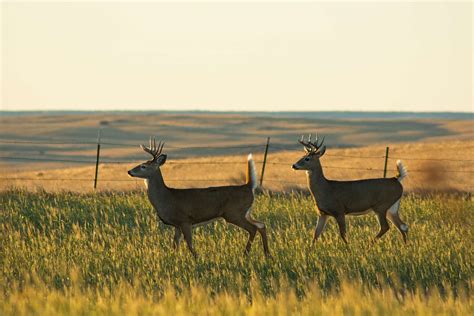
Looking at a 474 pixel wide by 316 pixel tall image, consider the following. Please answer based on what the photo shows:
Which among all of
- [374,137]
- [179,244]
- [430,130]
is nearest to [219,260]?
[179,244]

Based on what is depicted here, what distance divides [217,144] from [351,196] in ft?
256

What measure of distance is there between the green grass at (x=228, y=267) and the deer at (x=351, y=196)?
1.07ft

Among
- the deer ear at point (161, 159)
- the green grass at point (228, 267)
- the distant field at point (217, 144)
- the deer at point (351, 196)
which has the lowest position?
the distant field at point (217, 144)

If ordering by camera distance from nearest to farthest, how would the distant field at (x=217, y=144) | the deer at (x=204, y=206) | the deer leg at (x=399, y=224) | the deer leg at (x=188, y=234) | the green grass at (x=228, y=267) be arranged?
the green grass at (x=228, y=267), the deer leg at (x=188, y=234), the deer at (x=204, y=206), the deer leg at (x=399, y=224), the distant field at (x=217, y=144)

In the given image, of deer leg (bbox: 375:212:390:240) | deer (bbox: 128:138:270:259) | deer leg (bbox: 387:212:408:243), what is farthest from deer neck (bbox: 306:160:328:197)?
deer (bbox: 128:138:270:259)

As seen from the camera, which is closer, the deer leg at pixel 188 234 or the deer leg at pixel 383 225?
the deer leg at pixel 188 234

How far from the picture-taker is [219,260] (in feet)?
41.9

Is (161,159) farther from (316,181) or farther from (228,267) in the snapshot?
(316,181)

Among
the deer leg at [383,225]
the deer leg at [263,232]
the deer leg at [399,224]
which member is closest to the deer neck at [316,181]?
the deer leg at [383,225]

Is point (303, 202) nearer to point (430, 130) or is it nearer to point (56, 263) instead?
point (56, 263)

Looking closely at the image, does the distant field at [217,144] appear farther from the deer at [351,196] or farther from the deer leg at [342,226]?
the deer leg at [342,226]

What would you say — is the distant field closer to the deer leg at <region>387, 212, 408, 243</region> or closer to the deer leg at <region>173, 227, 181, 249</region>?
the deer leg at <region>387, 212, 408, 243</region>

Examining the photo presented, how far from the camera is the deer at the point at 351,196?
15.2m

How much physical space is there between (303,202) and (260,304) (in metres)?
10.5
